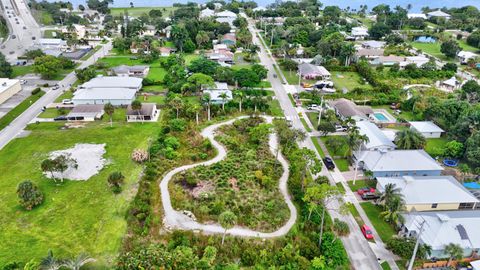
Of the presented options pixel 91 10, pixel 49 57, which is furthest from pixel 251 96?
pixel 91 10

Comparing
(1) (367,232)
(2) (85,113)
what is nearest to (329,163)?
(1) (367,232)

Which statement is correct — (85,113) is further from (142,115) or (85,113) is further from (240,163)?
(240,163)

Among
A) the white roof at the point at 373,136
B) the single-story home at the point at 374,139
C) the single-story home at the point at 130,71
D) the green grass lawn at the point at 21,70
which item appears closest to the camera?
the single-story home at the point at 374,139

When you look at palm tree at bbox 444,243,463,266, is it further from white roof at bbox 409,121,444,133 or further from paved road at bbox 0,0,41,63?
paved road at bbox 0,0,41,63

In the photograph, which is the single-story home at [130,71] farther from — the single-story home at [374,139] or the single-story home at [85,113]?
the single-story home at [374,139]

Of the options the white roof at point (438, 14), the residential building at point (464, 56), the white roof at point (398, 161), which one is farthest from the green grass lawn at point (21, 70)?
the white roof at point (438, 14)

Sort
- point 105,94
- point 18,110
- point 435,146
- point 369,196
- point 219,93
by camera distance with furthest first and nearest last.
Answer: point 219,93 → point 105,94 → point 18,110 → point 435,146 → point 369,196
